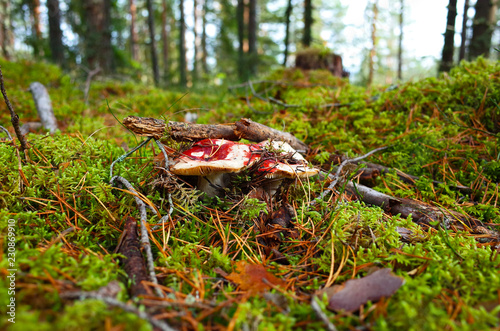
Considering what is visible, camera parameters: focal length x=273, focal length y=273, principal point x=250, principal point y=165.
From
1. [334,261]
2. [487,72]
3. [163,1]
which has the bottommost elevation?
[334,261]

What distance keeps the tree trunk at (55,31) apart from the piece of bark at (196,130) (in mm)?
8492

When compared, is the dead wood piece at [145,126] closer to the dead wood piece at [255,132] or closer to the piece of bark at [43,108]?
the dead wood piece at [255,132]

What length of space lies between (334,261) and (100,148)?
210cm

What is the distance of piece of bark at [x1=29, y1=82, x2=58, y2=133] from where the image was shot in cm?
341

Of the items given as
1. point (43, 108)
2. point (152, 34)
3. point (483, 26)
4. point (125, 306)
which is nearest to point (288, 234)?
point (125, 306)

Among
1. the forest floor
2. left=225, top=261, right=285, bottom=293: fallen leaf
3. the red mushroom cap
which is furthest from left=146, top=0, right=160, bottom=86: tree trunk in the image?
left=225, top=261, right=285, bottom=293: fallen leaf

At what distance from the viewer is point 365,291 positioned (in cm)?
121

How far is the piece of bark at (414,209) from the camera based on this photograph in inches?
76.7

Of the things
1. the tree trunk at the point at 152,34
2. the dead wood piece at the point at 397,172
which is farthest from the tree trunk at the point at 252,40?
the dead wood piece at the point at 397,172

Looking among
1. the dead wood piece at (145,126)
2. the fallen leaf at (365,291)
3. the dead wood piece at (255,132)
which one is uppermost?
the dead wood piece at (145,126)

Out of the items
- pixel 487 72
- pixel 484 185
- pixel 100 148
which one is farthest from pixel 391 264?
pixel 487 72

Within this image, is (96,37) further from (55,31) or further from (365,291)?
(365,291)

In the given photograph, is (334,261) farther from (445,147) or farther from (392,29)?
(392,29)

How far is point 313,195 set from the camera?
2.17 metres
